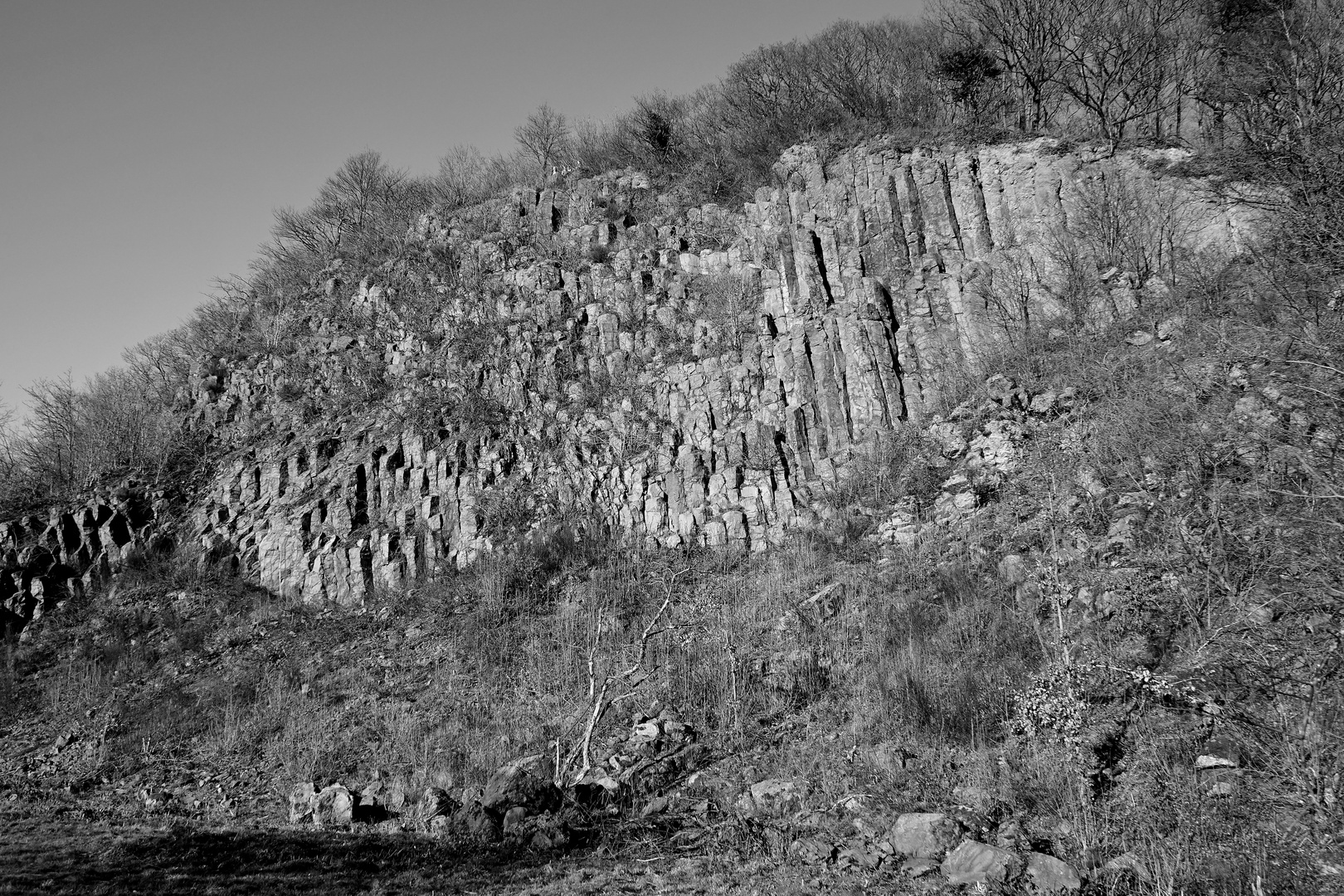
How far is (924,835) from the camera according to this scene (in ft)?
26.1

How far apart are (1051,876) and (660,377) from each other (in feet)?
50.8

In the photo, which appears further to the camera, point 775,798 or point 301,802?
point 301,802

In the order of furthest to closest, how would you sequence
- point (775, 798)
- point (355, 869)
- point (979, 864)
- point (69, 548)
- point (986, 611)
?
point (69, 548), point (986, 611), point (775, 798), point (355, 869), point (979, 864)

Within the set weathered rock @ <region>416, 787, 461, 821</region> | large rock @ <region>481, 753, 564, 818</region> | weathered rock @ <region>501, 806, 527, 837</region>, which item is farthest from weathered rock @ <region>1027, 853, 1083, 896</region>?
weathered rock @ <region>416, 787, 461, 821</region>

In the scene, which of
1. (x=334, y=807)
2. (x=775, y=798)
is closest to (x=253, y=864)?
(x=334, y=807)

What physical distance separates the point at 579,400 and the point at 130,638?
12639 millimetres

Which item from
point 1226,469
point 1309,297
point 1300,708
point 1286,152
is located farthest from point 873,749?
point 1286,152

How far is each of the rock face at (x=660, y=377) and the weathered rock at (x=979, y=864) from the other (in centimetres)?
992

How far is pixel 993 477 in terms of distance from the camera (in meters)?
15.3

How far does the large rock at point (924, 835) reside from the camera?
781cm

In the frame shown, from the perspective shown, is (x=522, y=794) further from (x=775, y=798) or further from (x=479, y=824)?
(x=775, y=798)

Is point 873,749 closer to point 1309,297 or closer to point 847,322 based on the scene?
point 1309,297

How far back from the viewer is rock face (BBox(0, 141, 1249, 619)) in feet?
60.3

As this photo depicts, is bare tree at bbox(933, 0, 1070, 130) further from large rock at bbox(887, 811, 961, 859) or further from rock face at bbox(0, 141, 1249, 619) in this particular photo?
large rock at bbox(887, 811, 961, 859)
